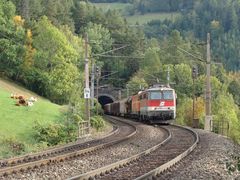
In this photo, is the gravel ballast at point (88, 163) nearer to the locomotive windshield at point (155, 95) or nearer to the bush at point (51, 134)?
the bush at point (51, 134)

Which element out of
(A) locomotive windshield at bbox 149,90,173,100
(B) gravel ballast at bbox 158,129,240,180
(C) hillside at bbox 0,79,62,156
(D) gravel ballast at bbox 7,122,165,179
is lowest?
(D) gravel ballast at bbox 7,122,165,179

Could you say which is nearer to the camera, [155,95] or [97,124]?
[97,124]

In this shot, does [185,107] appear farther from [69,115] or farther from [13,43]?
[69,115]

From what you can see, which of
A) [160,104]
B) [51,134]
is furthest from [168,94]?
[51,134]

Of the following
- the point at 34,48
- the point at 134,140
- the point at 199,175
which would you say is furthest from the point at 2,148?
the point at 34,48

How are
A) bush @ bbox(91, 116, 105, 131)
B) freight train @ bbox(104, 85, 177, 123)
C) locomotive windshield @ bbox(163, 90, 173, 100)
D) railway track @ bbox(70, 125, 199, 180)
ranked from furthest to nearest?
locomotive windshield @ bbox(163, 90, 173, 100) < freight train @ bbox(104, 85, 177, 123) < bush @ bbox(91, 116, 105, 131) < railway track @ bbox(70, 125, 199, 180)

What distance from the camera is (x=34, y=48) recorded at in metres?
81.9

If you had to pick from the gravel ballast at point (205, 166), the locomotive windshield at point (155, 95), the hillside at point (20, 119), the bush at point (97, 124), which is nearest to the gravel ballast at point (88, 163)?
the gravel ballast at point (205, 166)

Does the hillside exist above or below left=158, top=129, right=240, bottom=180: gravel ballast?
above

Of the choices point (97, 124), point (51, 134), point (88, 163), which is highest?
point (51, 134)

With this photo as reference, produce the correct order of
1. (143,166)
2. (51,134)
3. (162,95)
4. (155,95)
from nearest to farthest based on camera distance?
(143,166)
(51,134)
(155,95)
(162,95)

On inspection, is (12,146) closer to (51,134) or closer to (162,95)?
(51,134)

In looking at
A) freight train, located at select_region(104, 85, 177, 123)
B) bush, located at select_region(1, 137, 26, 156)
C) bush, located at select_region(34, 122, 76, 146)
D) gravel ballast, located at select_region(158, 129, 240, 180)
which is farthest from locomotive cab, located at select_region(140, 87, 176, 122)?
gravel ballast, located at select_region(158, 129, 240, 180)

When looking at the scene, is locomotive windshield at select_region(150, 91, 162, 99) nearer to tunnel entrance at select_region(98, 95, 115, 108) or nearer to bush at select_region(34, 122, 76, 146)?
bush at select_region(34, 122, 76, 146)
